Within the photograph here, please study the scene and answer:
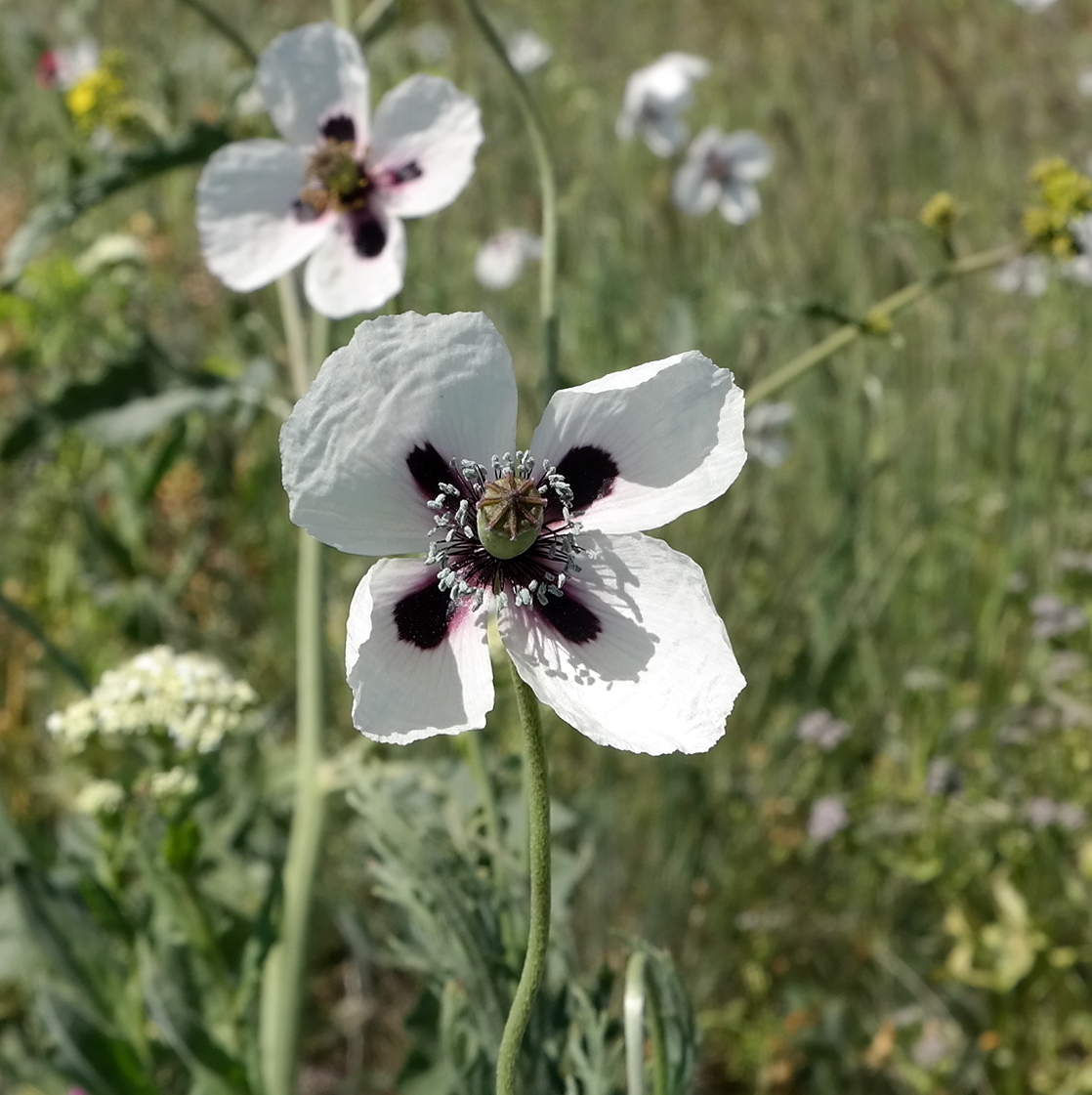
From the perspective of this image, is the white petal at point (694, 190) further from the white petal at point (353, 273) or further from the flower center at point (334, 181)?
the white petal at point (353, 273)

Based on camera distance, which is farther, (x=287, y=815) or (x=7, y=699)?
(x=7, y=699)

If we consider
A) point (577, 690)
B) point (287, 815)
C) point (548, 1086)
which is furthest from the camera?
point (287, 815)

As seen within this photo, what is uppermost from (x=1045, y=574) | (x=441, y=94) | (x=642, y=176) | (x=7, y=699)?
(x=441, y=94)

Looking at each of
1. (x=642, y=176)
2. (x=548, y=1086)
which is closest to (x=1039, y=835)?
(x=548, y=1086)

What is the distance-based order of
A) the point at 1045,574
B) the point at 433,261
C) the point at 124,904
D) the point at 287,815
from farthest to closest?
1. the point at 433,261
2. the point at 1045,574
3. the point at 287,815
4. the point at 124,904

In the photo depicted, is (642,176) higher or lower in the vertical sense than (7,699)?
higher

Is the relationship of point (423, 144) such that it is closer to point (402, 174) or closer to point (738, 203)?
point (402, 174)

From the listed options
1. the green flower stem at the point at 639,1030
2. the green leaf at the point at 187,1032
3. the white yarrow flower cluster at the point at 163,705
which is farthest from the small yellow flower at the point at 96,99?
the green flower stem at the point at 639,1030

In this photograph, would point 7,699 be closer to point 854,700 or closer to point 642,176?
point 854,700

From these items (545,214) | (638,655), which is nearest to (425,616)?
(638,655)
